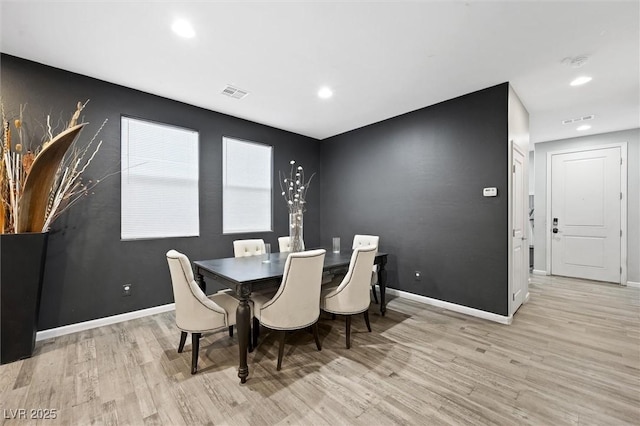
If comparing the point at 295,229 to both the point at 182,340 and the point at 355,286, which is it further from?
the point at 182,340

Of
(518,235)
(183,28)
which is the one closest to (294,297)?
(183,28)

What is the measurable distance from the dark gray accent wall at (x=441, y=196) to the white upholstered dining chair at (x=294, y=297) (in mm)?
2185

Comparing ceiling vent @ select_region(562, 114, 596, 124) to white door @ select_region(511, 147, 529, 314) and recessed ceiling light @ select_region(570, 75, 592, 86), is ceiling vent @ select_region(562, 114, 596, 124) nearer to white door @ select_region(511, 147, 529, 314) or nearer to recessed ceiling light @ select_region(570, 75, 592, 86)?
recessed ceiling light @ select_region(570, 75, 592, 86)

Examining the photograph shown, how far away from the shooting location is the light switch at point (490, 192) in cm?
312

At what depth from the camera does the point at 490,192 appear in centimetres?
316

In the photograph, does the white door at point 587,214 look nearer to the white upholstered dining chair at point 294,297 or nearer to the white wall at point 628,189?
the white wall at point 628,189

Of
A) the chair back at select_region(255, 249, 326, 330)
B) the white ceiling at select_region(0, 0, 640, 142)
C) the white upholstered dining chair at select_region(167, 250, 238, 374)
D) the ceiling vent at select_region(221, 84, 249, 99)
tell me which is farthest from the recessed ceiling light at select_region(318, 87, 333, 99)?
the white upholstered dining chair at select_region(167, 250, 238, 374)

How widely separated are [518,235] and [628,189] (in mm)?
3041

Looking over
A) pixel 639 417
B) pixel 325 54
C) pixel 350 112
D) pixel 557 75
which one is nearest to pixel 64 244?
pixel 325 54

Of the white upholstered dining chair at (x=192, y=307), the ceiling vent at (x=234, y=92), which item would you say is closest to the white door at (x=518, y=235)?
the white upholstered dining chair at (x=192, y=307)

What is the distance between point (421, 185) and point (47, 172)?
415 cm

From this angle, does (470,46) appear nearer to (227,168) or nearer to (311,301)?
(311,301)

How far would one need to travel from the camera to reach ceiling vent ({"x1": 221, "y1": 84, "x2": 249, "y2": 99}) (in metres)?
3.22

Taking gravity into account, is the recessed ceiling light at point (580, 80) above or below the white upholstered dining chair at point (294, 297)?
above
